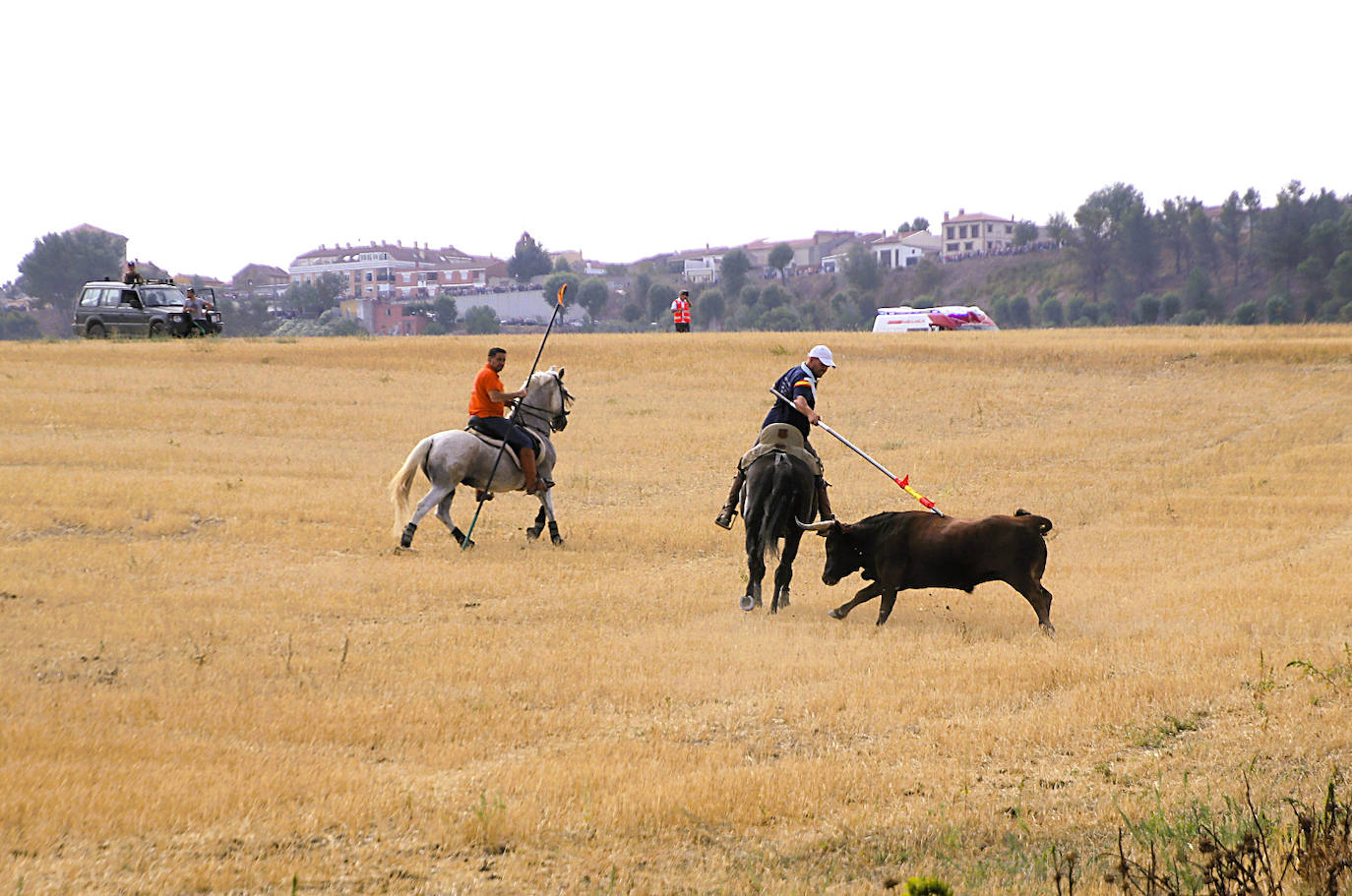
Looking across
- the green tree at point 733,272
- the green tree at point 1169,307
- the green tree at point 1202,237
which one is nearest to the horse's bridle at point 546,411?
the green tree at point 1169,307

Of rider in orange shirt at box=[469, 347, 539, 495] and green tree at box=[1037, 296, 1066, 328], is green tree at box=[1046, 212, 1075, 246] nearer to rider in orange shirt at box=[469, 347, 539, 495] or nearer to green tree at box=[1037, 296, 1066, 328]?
green tree at box=[1037, 296, 1066, 328]

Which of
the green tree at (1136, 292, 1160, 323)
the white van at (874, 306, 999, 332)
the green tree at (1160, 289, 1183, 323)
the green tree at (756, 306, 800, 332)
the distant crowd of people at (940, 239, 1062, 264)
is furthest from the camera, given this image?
the distant crowd of people at (940, 239, 1062, 264)

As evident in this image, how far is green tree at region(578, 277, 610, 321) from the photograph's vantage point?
137m

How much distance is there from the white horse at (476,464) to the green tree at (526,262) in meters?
159

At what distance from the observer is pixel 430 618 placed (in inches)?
481

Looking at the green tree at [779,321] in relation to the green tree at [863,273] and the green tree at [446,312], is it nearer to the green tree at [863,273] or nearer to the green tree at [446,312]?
the green tree at [863,273]

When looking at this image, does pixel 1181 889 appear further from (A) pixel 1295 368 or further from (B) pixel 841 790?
(A) pixel 1295 368

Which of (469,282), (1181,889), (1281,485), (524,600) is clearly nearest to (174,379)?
(524,600)

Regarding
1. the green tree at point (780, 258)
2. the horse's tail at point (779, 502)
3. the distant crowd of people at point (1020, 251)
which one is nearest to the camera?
the horse's tail at point (779, 502)

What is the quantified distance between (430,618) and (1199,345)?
105ft

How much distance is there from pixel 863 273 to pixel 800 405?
127 m

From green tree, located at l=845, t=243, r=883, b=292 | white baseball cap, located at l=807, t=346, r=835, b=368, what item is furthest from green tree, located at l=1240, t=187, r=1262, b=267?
white baseball cap, located at l=807, t=346, r=835, b=368

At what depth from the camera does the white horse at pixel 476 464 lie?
1588 cm

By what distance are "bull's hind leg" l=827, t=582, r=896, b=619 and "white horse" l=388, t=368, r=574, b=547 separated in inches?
209
